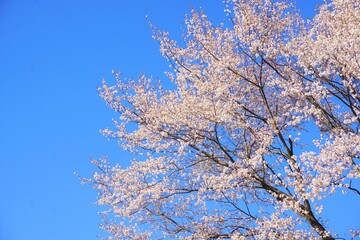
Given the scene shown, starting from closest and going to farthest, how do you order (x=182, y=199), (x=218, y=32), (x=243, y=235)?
(x=243, y=235) → (x=182, y=199) → (x=218, y=32)

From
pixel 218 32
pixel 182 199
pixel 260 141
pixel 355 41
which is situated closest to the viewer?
pixel 355 41

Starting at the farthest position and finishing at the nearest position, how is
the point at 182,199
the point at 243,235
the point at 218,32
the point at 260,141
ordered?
the point at 218,32 < the point at 182,199 < the point at 260,141 < the point at 243,235

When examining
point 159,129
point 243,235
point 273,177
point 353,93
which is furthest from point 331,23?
point 243,235

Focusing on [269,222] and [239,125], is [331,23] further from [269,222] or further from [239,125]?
[269,222]

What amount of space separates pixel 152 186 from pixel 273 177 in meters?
3.11

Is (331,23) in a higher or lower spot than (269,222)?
higher

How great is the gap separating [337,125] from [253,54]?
271cm

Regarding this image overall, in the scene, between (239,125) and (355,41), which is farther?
(239,125)

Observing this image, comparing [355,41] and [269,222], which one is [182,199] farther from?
[355,41]

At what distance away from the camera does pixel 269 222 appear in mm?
8930

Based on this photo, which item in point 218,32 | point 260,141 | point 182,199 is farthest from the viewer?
point 218,32

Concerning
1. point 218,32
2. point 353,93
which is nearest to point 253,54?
point 218,32

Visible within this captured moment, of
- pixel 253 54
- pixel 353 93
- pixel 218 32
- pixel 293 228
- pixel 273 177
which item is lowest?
pixel 293 228

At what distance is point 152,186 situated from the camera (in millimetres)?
10711
